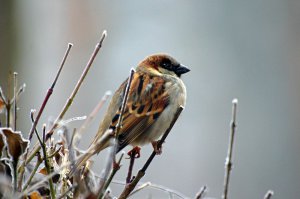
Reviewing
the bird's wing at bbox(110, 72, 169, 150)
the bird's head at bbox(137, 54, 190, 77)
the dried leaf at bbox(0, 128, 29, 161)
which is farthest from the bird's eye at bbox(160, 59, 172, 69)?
the dried leaf at bbox(0, 128, 29, 161)

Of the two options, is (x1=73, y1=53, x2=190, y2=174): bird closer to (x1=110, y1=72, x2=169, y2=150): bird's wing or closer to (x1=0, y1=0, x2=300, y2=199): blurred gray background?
(x1=110, y1=72, x2=169, y2=150): bird's wing

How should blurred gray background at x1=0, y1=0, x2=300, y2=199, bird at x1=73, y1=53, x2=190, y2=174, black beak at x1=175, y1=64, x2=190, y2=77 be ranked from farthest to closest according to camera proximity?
1. blurred gray background at x1=0, y1=0, x2=300, y2=199
2. black beak at x1=175, y1=64, x2=190, y2=77
3. bird at x1=73, y1=53, x2=190, y2=174

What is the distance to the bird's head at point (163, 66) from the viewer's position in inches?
126

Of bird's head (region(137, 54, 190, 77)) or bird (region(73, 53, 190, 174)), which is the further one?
bird's head (region(137, 54, 190, 77))

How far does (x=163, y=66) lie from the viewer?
3.22 m

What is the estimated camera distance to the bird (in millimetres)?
2682

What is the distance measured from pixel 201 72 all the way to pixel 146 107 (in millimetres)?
3542

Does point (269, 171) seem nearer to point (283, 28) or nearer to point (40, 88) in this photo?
point (283, 28)

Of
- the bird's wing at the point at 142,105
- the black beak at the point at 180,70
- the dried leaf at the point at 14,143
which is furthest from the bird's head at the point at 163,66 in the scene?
the dried leaf at the point at 14,143

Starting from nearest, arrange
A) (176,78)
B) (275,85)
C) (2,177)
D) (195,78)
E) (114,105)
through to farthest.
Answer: (2,177) → (114,105) → (176,78) → (275,85) → (195,78)

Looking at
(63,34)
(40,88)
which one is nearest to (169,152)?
(40,88)

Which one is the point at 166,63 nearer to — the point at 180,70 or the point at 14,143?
the point at 180,70

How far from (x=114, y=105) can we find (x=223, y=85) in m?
3.58

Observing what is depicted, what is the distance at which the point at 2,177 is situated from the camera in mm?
1162
